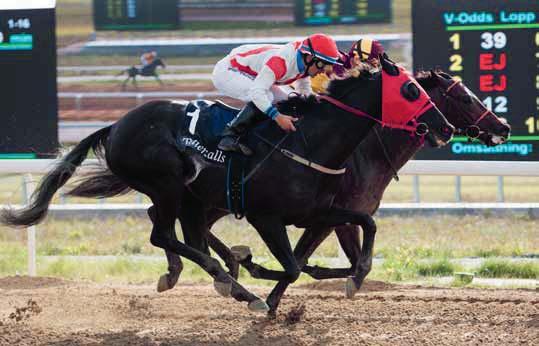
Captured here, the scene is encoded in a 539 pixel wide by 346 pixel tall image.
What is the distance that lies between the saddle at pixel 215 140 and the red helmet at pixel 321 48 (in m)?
0.68

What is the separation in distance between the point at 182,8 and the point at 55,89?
150 cm

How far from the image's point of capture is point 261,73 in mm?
6711

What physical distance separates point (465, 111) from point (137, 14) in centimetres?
379

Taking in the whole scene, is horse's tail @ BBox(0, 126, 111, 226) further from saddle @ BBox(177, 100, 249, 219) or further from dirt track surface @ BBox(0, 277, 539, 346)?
saddle @ BBox(177, 100, 249, 219)

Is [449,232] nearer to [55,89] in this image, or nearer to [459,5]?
[459,5]

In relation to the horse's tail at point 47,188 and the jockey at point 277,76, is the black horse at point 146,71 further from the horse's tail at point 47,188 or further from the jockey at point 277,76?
the jockey at point 277,76

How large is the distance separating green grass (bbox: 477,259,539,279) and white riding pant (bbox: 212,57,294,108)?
112 inches

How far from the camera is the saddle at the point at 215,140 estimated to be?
6852mm

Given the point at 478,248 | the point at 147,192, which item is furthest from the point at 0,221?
the point at 478,248

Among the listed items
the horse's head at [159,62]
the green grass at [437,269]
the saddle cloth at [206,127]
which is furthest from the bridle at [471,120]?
the horse's head at [159,62]

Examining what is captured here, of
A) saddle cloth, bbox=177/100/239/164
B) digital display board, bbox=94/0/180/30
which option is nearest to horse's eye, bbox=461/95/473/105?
saddle cloth, bbox=177/100/239/164

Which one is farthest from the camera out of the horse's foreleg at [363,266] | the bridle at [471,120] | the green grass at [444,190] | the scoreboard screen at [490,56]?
the green grass at [444,190]

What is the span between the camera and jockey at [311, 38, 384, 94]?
7.06 m

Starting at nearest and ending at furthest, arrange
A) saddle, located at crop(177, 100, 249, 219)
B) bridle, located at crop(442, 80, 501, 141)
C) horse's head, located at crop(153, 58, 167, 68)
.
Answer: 1. saddle, located at crop(177, 100, 249, 219)
2. bridle, located at crop(442, 80, 501, 141)
3. horse's head, located at crop(153, 58, 167, 68)
